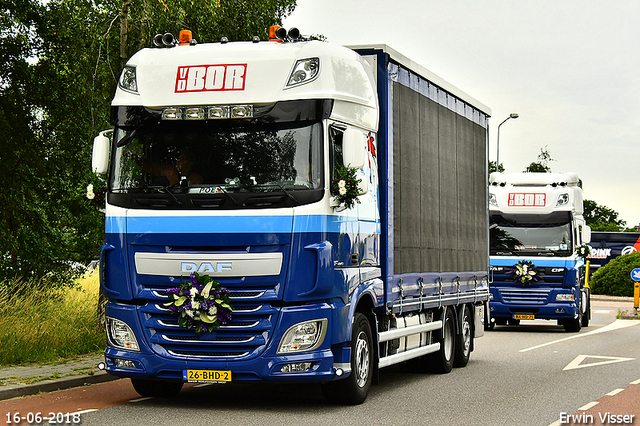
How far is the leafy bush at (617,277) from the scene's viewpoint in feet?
148

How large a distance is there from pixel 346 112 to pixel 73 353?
6.44 metres

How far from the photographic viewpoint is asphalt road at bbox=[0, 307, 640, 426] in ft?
31.3

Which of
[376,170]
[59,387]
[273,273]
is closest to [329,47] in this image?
[376,170]

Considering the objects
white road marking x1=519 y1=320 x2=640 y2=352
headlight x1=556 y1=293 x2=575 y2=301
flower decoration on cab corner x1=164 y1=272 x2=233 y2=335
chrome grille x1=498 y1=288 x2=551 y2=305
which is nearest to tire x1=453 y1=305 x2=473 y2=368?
white road marking x1=519 y1=320 x2=640 y2=352

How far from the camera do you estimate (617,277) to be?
4556 centimetres

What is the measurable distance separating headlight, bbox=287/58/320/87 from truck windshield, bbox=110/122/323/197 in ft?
1.58

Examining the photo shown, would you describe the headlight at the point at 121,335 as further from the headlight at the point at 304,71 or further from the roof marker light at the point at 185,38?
the roof marker light at the point at 185,38

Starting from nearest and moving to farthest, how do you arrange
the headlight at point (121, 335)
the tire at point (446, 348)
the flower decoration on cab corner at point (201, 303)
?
1. the flower decoration on cab corner at point (201, 303)
2. the headlight at point (121, 335)
3. the tire at point (446, 348)

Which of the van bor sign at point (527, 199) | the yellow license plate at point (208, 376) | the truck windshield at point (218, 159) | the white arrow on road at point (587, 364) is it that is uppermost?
the van bor sign at point (527, 199)

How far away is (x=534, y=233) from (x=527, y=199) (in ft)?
2.96

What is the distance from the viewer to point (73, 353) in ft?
46.2

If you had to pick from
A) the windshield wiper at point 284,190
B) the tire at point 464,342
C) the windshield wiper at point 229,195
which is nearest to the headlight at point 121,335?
the windshield wiper at point 229,195

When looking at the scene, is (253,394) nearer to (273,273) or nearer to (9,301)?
(273,273)

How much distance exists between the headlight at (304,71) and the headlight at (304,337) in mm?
2534
